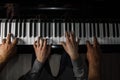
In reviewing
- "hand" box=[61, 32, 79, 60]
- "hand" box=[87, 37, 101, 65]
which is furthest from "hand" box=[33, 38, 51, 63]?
"hand" box=[87, 37, 101, 65]

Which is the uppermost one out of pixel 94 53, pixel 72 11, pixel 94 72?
pixel 72 11

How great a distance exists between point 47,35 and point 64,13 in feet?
0.55

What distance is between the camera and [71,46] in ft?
4.46

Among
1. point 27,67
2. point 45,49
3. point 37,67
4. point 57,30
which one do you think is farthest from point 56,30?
point 27,67

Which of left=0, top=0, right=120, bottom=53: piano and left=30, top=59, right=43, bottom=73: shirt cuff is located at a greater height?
left=0, top=0, right=120, bottom=53: piano

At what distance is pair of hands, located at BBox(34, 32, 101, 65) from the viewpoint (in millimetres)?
1360

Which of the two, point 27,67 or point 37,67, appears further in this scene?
point 27,67

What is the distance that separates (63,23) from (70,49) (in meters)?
0.17

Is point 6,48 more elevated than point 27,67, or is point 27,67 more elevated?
point 6,48

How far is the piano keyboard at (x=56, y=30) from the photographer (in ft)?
4.57

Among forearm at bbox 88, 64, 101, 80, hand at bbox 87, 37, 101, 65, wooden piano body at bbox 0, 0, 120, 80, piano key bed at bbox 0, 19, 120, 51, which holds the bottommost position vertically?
forearm at bbox 88, 64, 101, 80

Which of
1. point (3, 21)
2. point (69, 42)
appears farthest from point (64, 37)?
point (3, 21)

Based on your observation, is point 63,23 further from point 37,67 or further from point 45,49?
point 37,67

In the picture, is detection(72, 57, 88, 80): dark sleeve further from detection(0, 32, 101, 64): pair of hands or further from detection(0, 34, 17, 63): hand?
detection(0, 34, 17, 63): hand
